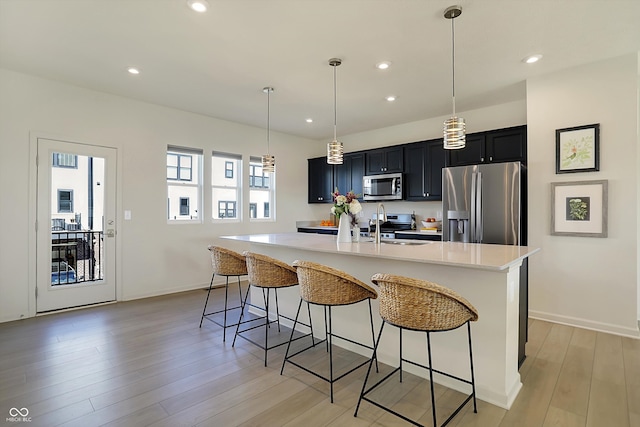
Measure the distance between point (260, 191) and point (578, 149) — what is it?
473 cm

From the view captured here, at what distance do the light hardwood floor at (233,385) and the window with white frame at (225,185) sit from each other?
101 inches

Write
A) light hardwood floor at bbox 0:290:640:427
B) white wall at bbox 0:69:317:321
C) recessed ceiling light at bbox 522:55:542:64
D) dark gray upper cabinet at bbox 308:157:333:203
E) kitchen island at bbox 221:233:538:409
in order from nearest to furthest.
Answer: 1. light hardwood floor at bbox 0:290:640:427
2. kitchen island at bbox 221:233:538:409
3. recessed ceiling light at bbox 522:55:542:64
4. white wall at bbox 0:69:317:321
5. dark gray upper cabinet at bbox 308:157:333:203

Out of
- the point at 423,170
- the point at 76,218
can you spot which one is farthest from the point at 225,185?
the point at 423,170

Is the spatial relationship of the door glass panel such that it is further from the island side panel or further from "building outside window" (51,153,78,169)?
the island side panel

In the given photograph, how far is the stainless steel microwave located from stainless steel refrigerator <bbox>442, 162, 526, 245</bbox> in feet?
3.68

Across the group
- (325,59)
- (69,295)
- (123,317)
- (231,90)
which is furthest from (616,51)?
(69,295)

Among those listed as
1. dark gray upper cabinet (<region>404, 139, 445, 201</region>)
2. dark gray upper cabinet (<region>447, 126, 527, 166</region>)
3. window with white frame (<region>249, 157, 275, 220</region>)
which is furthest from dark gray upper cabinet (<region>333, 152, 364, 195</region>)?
dark gray upper cabinet (<region>447, 126, 527, 166</region>)

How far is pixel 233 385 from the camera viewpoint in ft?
7.54

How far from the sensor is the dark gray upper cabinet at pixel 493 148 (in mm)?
4164

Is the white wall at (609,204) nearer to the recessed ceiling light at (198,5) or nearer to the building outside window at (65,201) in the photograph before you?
the recessed ceiling light at (198,5)

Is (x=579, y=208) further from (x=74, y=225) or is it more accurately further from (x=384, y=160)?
(x=74, y=225)

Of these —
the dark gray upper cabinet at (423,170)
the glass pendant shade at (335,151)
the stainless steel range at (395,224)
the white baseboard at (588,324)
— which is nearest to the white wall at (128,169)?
the glass pendant shade at (335,151)

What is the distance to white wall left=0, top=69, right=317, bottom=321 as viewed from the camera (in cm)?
365

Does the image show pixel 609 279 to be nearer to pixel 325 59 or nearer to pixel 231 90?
pixel 325 59
